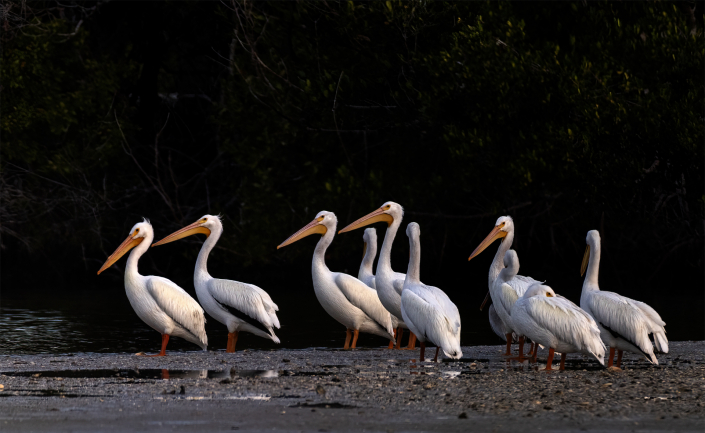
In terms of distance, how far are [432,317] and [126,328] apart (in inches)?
244

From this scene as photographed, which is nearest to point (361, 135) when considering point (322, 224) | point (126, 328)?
point (126, 328)

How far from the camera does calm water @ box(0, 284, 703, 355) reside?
11.3 m

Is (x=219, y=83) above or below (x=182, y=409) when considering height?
above

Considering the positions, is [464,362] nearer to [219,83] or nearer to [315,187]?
[315,187]

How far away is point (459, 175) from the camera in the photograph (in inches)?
604

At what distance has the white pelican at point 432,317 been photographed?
8188 mm

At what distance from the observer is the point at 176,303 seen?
31.2ft

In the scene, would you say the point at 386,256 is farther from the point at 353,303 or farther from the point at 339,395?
the point at 339,395

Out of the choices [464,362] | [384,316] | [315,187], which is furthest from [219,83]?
[464,362]

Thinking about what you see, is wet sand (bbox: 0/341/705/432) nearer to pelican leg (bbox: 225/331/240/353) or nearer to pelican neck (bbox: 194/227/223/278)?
pelican leg (bbox: 225/331/240/353)

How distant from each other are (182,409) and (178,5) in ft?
49.0

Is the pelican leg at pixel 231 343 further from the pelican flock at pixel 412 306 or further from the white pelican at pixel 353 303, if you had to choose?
the white pelican at pixel 353 303

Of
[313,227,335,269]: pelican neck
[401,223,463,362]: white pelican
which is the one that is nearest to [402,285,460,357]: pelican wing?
[401,223,463,362]: white pelican

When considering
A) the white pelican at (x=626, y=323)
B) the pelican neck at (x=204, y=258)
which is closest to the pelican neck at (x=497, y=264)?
the white pelican at (x=626, y=323)
